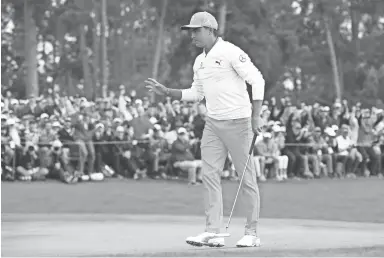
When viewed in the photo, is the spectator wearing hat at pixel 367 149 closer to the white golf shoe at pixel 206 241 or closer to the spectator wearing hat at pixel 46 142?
the spectator wearing hat at pixel 46 142

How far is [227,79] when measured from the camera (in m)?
10.1

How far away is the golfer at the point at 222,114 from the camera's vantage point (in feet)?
32.9

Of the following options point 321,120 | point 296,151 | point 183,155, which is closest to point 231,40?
point 321,120

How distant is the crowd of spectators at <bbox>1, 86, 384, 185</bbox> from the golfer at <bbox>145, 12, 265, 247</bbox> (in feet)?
46.7

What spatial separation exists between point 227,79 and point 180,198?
33.8 feet

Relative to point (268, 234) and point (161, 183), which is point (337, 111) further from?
point (268, 234)

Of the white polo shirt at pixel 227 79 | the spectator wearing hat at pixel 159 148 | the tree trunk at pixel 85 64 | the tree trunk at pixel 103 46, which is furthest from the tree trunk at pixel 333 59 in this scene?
the white polo shirt at pixel 227 79

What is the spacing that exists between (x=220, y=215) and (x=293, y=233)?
123 centimetres

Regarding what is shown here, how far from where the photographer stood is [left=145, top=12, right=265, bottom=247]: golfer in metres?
10.0

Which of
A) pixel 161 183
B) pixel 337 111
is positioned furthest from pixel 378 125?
pixel 161 183

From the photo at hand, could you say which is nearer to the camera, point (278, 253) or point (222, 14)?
point (278, 253)

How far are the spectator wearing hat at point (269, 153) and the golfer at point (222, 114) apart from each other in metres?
16.3

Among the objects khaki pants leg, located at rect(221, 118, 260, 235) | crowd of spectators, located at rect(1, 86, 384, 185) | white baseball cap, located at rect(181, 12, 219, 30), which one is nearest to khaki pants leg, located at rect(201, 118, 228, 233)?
Result: khaki pants leg, located at rect(221, 118, 260, 235)

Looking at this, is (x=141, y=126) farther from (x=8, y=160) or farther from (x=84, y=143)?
(x=8, y=160)
